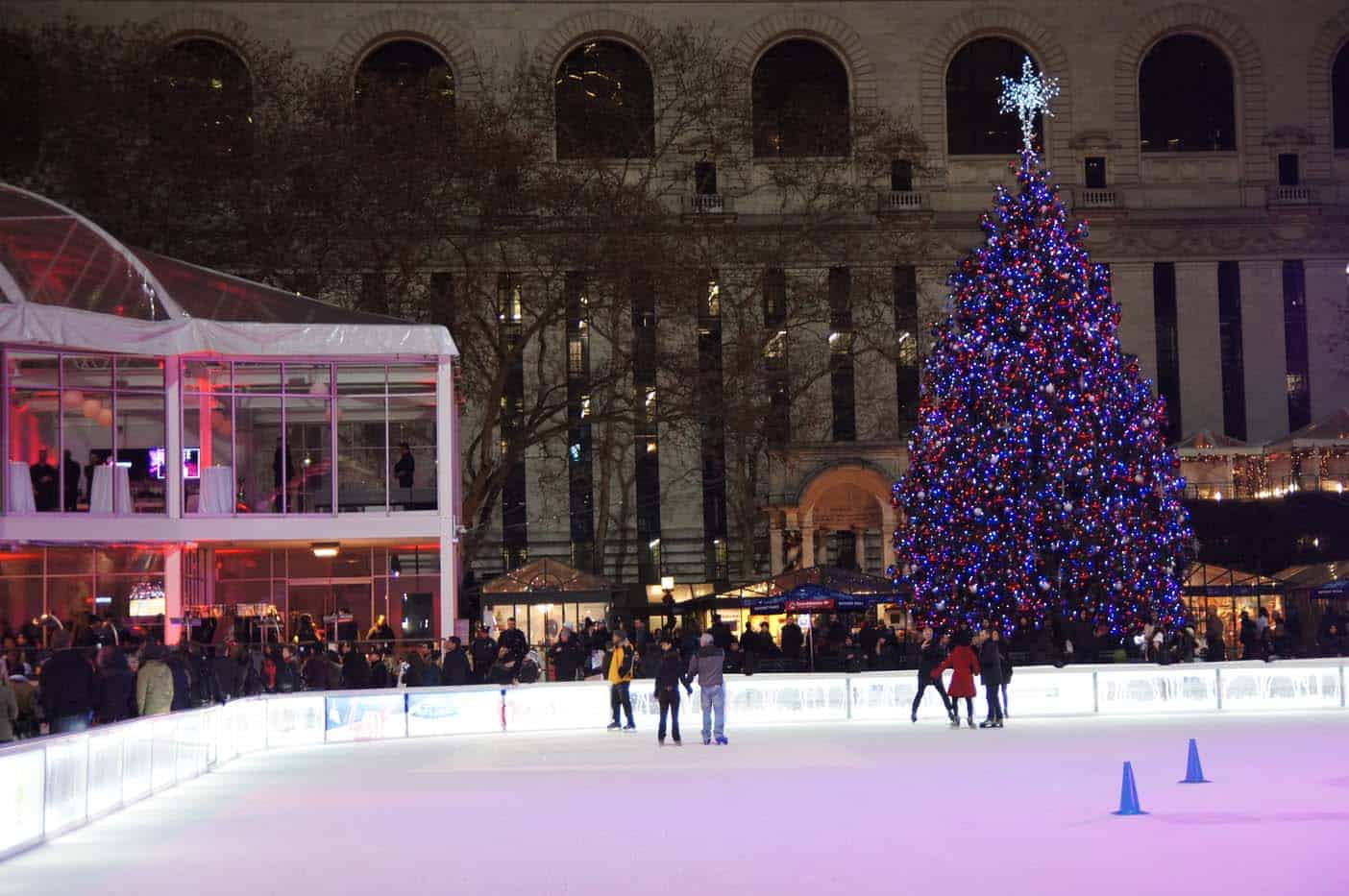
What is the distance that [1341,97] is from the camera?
7175 centimetres

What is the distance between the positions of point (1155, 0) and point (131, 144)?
3816cm

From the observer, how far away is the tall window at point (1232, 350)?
69.6 meters

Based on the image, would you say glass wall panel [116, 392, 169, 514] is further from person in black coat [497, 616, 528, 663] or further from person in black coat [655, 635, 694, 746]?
person in black coat [655, 635, 694, 746]

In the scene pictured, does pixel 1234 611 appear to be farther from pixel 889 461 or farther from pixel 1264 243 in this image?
pixel 1264 243

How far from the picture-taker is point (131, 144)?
47.8 m

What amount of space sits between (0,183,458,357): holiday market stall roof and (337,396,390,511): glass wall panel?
216 cm

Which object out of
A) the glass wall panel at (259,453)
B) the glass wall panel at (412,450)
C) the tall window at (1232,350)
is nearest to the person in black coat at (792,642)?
the glass wall panel at (412,450)

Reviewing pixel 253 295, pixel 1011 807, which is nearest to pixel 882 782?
pixel 1011 807

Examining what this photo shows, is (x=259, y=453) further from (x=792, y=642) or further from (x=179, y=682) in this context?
(x=179, y=682)

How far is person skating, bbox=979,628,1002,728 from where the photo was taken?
29.5 m

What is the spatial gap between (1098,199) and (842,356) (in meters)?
13.1

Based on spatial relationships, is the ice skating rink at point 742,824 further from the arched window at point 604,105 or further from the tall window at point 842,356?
the arched window at point 604,105

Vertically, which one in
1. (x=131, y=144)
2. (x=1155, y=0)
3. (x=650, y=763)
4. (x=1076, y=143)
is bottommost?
(x=650, y=763)

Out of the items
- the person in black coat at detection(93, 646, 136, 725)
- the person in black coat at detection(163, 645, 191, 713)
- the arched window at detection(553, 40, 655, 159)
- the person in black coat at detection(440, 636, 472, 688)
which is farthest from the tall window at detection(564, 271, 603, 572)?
the person in black coat at detection(93, 646, 136, 725)
